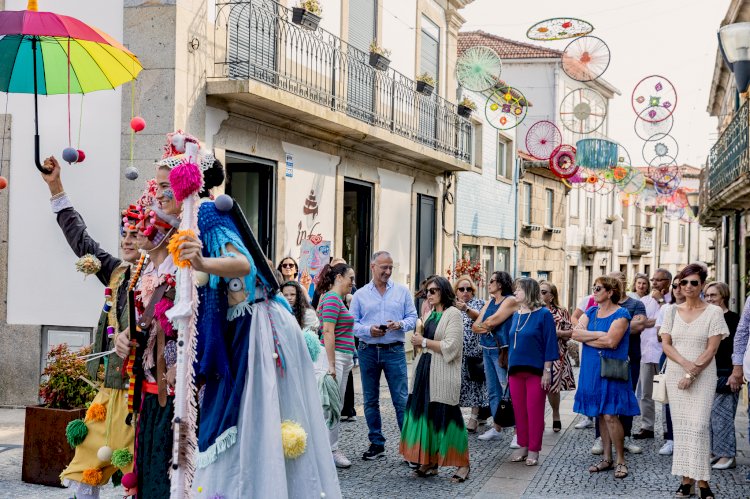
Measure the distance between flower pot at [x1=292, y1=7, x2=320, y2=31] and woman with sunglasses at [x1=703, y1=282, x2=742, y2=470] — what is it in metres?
7.19

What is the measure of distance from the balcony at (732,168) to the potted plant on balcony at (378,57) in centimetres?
603

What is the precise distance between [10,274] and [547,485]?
22.0 ft

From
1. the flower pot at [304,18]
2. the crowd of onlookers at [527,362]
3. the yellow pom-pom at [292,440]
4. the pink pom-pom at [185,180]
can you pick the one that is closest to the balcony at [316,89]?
the flower pot at [304,18]

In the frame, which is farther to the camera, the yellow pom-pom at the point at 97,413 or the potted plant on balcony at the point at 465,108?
the potted plant on balcony at the point at 465,108

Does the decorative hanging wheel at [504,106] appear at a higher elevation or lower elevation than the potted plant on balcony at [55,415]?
higher

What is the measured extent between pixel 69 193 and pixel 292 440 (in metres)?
7.34

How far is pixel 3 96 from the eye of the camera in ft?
35.1

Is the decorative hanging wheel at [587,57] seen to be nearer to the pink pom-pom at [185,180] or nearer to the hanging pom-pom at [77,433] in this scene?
the hanging pom-pom at [77,433]

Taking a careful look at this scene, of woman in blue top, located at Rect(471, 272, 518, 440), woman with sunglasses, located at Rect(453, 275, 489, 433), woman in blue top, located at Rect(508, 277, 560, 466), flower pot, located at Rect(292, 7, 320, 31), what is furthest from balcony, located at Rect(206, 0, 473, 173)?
woman in blue top, located at Rect(508, 277, 560, 466)

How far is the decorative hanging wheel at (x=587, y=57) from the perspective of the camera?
564 inches

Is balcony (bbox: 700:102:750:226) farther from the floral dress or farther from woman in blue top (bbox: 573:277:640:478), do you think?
woman in blue top (bbox: 573:277:640:478)

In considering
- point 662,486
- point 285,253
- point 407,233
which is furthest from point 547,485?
point 407,233

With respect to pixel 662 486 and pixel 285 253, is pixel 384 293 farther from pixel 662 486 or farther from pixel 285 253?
pixel 285 253

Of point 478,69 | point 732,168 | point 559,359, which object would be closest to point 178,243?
point 559,359
